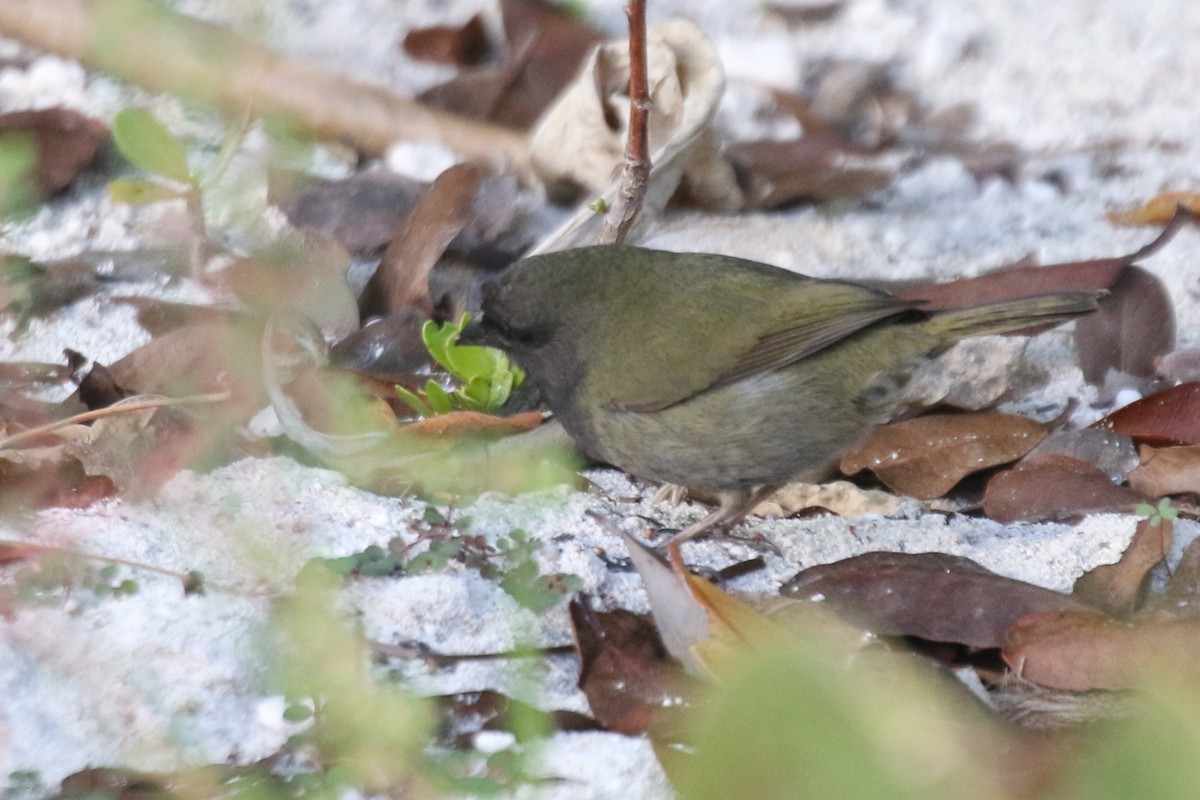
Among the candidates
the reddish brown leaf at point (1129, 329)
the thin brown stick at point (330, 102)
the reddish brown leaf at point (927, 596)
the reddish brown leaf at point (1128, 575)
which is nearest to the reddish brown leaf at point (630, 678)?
the reddish brown leaf at point (927, 596)

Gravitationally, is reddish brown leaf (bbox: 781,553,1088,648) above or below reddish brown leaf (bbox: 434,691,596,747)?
above

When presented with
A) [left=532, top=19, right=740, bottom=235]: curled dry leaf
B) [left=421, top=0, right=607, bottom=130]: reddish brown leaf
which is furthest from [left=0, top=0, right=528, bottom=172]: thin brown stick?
[left=532, top=19, right=740, bottom=235]: curled dry leaf

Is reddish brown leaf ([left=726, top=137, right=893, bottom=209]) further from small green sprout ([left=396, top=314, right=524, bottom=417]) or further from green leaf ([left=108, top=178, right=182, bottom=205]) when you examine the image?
green leaf ([left=108, top=178, right=182, bottom=205])

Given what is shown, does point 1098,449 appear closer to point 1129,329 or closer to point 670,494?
point 1129,329

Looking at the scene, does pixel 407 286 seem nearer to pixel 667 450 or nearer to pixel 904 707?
pixel 667 450

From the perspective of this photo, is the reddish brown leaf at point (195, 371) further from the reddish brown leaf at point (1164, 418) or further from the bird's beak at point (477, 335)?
the reddish brown leaf at point (1164, 418)

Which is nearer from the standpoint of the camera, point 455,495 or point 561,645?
point 561,645

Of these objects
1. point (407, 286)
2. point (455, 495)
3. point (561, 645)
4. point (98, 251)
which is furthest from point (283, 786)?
point (98, 251)

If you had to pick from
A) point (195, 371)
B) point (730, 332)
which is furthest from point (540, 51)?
point (195, 371)
